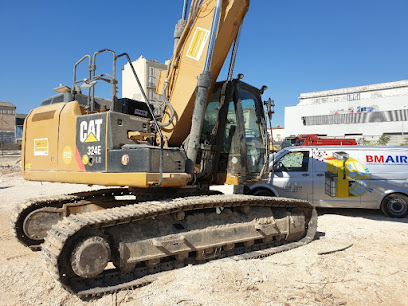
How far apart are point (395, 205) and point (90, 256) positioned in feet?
24.3

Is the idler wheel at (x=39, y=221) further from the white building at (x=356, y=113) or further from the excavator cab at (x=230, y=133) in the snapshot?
the white building at (x=356, y=113)

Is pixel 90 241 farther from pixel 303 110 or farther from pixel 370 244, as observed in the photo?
pixel 303 110

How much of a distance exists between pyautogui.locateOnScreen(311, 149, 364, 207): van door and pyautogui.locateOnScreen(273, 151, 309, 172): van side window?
0.33m

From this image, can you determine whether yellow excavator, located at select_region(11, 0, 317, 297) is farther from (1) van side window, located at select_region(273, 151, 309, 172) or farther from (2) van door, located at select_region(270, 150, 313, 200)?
(1) van side window, located at select_region(273, 151, 309, 172)

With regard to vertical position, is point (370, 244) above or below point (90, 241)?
below

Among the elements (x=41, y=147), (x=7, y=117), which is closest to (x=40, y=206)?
(x=41, y=147)

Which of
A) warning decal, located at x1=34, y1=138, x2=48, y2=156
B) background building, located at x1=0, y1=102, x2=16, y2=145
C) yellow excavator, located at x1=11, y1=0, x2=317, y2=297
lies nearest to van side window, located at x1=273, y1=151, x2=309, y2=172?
yellow excavator, located at x1=11, y1=0, x2=317, y2=297

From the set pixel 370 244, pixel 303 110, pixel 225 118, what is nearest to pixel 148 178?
pixel 225 118

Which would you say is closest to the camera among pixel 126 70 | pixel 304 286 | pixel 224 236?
pixel 304 286

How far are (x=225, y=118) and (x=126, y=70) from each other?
5.70 feet

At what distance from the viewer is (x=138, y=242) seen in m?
4.00

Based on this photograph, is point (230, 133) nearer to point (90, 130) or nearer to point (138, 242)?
point (90, 130)

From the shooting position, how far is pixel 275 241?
18.0 ft

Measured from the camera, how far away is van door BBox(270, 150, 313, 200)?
28.2ft
